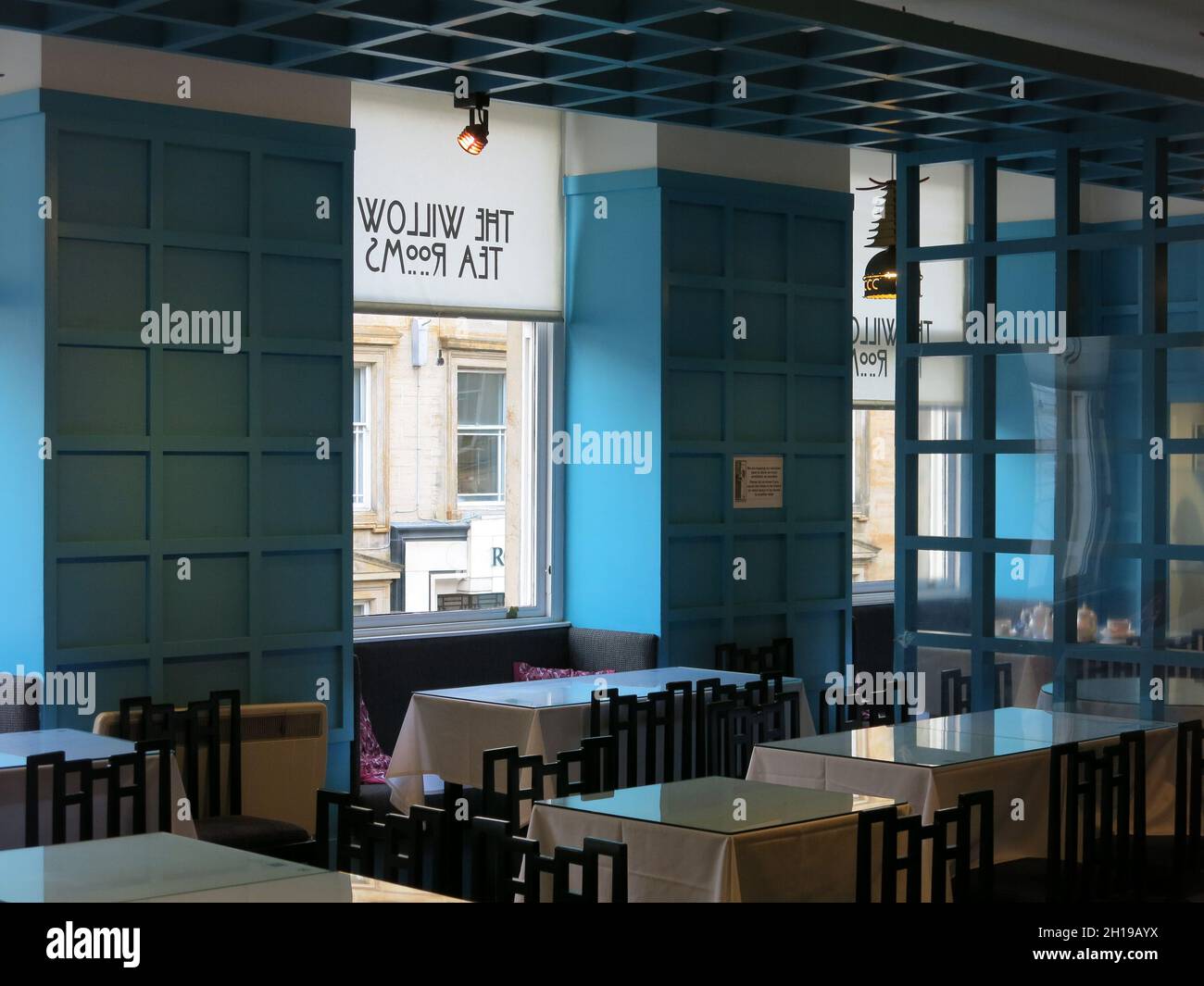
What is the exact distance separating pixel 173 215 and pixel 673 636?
351 cm

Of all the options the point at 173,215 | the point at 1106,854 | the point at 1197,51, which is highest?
the point at 1197,51

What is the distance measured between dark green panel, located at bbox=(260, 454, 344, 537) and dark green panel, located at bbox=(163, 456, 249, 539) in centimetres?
12

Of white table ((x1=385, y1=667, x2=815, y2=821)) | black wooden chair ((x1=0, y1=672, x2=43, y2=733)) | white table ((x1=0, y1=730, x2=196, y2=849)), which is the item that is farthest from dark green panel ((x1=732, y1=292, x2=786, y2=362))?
white table ((x1=0, y1=730, x2=196, y2=849))

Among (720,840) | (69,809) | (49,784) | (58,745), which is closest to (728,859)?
(720,840)

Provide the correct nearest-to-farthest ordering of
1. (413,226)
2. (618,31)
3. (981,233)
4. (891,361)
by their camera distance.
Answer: (618,31) < (981,233) < (413,226) < (891,361)

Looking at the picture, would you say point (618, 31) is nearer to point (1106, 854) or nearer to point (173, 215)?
point (173, 215)

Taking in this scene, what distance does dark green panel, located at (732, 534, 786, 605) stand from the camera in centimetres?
898

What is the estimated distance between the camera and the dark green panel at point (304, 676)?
7094 millimetres

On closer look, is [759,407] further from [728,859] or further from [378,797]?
[728,859]

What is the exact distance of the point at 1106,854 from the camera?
5.03 meters

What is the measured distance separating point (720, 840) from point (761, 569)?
202 inches

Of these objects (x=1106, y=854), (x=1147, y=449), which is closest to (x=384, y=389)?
(x=1147, y=449)

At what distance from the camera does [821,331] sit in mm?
9375

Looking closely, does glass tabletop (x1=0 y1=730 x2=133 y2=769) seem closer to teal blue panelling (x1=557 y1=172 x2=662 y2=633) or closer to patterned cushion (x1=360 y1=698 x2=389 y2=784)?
patterned cushion (x1=360 y1=698 x2=389 y2=784)
